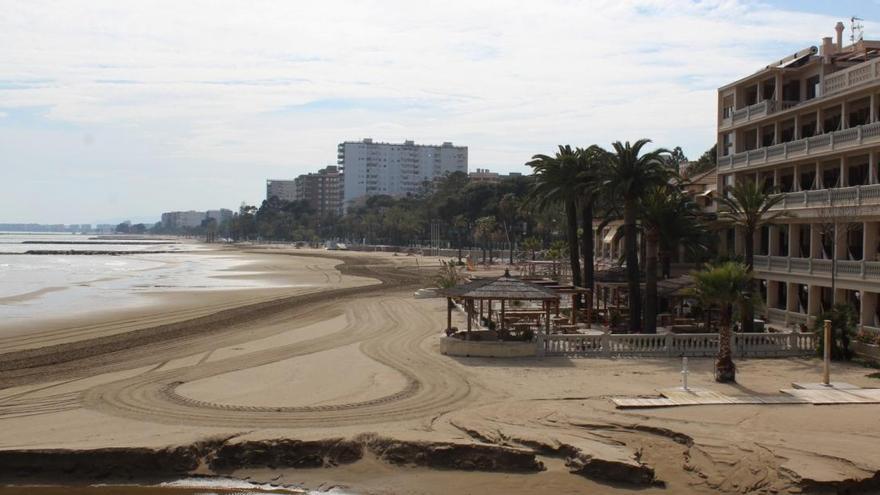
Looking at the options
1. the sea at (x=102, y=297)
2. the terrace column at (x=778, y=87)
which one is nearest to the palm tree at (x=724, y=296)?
the sea at (x=102, y=297)

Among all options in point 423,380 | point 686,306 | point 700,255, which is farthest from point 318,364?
point 686,306

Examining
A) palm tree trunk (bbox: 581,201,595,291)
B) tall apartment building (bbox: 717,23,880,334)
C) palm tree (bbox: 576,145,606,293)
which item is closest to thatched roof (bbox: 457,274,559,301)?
palm tree (bbox: 576,145,606,293)

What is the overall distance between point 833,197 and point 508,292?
14.0m

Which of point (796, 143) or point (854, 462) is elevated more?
point (796, 143)

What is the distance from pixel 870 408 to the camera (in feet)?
61.6

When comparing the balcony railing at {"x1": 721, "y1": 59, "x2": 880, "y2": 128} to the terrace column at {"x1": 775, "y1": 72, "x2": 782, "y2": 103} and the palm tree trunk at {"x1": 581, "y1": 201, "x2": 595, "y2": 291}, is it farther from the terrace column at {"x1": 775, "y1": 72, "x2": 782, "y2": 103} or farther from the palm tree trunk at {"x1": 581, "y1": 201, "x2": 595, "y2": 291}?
the palm tree trunk at {"x1": 581, "y1": 201, "x2": 595, "y2": 291}

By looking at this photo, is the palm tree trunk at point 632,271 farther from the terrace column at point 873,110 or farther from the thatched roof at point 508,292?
the terrace column at point 873,110

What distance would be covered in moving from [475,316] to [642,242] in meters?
10.9

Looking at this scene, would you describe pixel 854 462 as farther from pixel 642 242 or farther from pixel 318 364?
pixel 642 242

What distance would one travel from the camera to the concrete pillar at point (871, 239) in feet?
96.6

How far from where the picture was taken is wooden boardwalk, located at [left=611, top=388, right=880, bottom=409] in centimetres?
1891

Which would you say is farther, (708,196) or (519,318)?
(708,196)

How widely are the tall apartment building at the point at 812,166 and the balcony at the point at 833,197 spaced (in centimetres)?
4

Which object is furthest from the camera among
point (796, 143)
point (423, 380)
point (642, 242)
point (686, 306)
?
point (642, 242)
